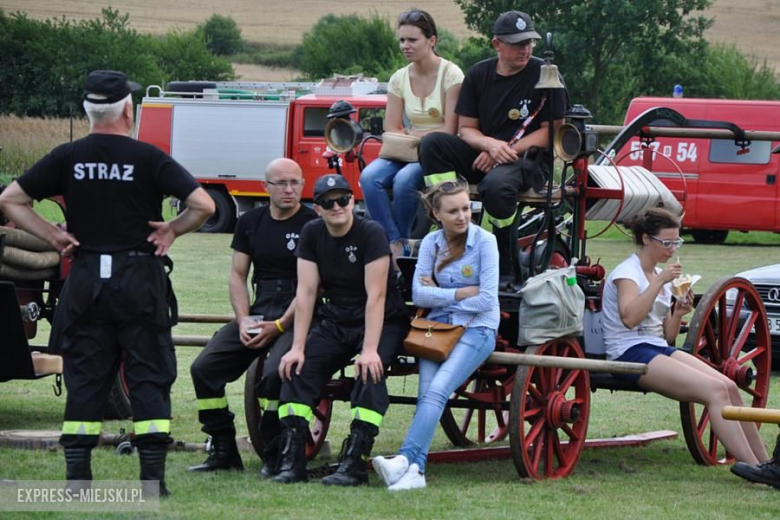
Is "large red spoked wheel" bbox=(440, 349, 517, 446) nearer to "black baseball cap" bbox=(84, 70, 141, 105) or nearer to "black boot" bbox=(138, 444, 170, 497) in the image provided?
"black boot" bbox=(138, 444, 170, 497)

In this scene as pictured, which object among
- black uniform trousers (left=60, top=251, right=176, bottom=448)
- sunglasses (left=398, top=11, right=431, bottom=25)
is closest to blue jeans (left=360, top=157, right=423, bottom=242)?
sunglasses (left=398, top=11, right=431, bottom=25)

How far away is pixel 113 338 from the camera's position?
248 inches

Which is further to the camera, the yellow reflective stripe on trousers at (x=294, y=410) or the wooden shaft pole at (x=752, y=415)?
the yellow reflective stripe on trousers at (x=294, y=410)

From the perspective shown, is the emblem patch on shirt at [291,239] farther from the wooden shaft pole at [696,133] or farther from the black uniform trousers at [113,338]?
the wooden shaft pole at [696,133]

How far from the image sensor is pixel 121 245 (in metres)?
6.20

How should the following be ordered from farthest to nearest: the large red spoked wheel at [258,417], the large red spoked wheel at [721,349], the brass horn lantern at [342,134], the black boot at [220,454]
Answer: the brass horn lantern at [342,134] < the large red spoked wheel at [721,349] < the large red spoked wheel at [258,417] < the black boot at [220,454]

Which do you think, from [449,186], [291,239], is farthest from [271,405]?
A: [449,186]

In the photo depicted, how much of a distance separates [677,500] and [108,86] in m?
3.31

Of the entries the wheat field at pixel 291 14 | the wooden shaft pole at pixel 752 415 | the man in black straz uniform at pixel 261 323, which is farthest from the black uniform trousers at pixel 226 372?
the wheat field at pixel 291 14

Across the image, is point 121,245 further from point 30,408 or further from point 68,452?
point 30,408

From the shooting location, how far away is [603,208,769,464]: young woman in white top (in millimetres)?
7352

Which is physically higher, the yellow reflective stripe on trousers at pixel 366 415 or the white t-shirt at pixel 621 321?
the white t-shirt at pixel 621 321

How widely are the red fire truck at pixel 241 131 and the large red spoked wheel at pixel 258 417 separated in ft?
59.8

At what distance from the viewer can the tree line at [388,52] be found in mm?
41688
